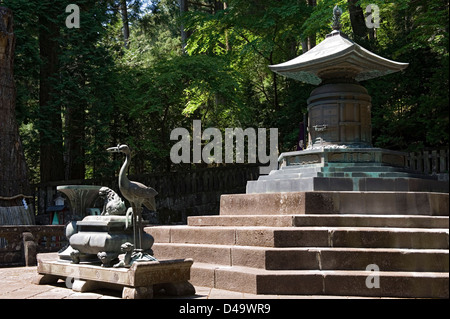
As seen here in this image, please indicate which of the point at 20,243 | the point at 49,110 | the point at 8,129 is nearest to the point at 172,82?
the point at 49,110

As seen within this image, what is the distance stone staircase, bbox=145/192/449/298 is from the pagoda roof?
3188 millimetres

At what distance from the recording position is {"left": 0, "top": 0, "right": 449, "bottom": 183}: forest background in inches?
681

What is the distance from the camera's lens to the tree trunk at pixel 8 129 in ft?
48.6

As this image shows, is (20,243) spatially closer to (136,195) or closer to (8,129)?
(8,129)

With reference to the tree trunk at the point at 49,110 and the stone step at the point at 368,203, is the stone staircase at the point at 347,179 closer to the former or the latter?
the stone step at the point at 368,203

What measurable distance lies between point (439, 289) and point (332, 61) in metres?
5.34

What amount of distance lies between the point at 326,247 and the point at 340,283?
79 centimetres

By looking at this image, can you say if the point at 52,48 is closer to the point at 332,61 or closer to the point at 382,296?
the point at 332,61

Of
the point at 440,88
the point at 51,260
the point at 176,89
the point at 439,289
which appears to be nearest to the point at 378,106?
the point at 440,88

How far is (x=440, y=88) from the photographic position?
15.1m

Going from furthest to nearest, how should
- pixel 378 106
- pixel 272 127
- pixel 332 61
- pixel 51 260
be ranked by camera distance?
pixel 272 127
pixel 378 106
pixel 332 61
pixel 51 260

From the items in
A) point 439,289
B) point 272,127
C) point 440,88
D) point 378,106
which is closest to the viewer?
point 439,289

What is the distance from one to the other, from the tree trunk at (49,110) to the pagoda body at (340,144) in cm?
1003

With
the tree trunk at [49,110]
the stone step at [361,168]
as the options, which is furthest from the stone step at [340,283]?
the tree trunk at [49,110]
